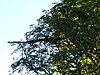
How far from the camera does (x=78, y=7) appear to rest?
20016 mm

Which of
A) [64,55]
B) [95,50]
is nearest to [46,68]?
[95,50]

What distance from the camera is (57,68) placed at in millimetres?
32844

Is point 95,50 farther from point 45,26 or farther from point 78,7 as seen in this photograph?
point 78,7

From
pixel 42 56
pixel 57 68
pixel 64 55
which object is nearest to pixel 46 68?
pixel 42 56

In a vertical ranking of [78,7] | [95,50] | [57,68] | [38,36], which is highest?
[78,7]

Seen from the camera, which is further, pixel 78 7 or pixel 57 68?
pixel 57 68

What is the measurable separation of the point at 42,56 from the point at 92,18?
1185 cm

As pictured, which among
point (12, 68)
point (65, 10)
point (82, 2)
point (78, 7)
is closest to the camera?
point (82, 2)

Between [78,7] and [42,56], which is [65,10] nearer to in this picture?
[78,7]

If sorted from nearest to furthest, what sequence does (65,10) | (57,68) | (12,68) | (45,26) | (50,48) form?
(65,10) → (12,68) → (45,26) → (50,48) → (57,68)

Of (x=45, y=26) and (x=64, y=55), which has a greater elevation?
(x=45, y=26)

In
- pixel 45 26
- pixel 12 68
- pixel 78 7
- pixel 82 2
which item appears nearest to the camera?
pixel 82 2

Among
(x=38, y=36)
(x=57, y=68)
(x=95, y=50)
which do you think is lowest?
(x=57, y=68)

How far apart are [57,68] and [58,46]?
154 inches
